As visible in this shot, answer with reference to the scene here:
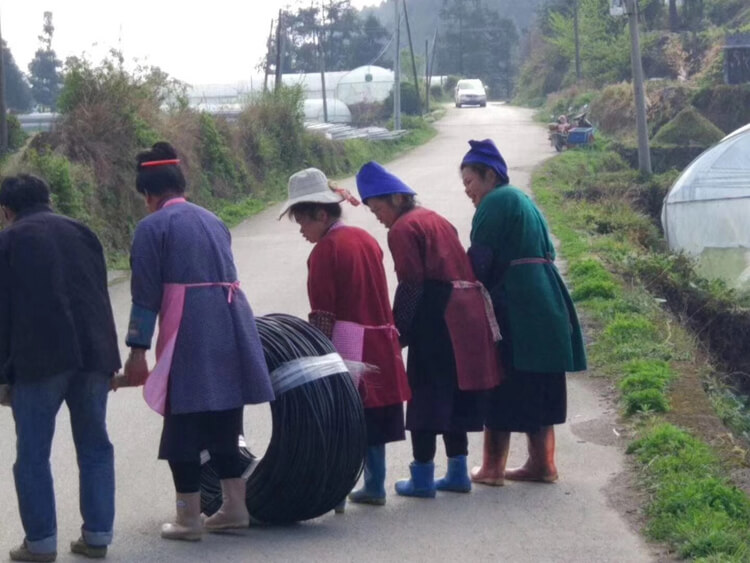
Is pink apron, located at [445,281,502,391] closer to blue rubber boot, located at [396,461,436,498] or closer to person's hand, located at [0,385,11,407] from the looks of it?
blue rubber boot, located at [396,461,436,498]

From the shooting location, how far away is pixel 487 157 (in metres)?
6.58

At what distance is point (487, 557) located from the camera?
5.54 metres

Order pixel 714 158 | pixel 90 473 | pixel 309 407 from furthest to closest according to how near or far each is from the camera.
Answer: pixel 714 158, pixel 309 407, pixel 90 473

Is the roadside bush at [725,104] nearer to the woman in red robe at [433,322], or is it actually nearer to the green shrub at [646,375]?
the green shrub at [646,375]

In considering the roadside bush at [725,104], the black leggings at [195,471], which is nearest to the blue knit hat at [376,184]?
the black leggings at [195,471]

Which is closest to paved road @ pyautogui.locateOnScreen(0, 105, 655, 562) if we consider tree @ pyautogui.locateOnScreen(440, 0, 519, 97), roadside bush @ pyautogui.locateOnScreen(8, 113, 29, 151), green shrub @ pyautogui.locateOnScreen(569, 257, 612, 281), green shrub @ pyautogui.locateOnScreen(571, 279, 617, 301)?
green shrub @ pyautogui.locateOnScreen(571, 279, 617, 301)

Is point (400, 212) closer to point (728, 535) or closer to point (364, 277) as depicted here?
point (364, 277)

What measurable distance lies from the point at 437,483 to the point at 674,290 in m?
9.13

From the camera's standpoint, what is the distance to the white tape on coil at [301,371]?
19.1ft

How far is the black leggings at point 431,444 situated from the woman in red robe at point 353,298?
0.20m

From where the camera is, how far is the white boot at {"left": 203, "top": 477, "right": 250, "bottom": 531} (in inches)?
224

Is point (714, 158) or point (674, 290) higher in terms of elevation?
point (714, 158)

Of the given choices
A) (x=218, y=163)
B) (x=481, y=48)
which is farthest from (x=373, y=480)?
(x=481, y=48)

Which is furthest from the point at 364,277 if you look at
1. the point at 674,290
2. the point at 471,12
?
the point at 471,12
